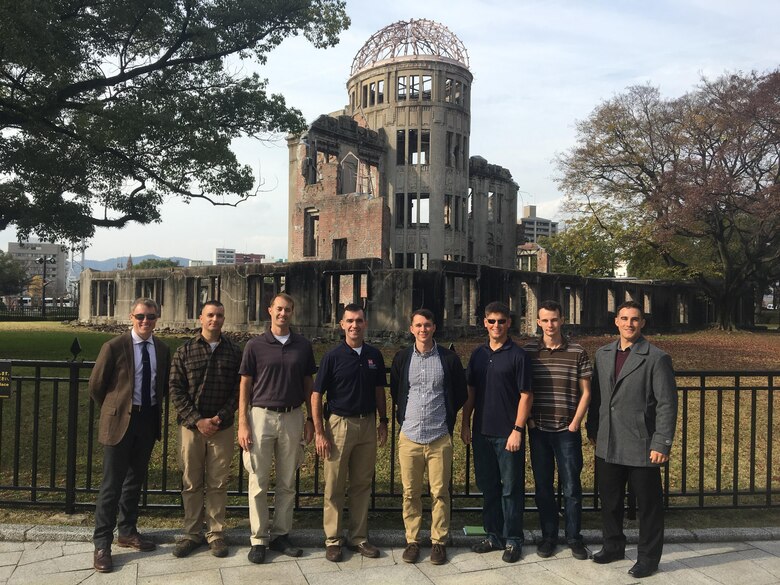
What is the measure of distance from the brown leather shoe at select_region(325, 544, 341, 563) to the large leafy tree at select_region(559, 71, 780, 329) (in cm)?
2913

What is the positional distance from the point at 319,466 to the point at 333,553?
2.36 meters

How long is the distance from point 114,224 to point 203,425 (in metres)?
15.8

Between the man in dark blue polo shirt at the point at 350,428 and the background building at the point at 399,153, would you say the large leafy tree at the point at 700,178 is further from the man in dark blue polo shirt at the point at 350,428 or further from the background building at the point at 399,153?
the man in dark blue polo shirt at the point at 350,428

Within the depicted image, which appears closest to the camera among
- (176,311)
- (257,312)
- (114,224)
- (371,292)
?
(114,224)

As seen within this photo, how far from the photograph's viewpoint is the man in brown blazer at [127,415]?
14.7ft

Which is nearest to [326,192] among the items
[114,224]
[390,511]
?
[114,224]

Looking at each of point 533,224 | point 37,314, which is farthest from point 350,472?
point 533,224

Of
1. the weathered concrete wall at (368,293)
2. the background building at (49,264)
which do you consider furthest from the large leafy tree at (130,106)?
the background building at (49,264)

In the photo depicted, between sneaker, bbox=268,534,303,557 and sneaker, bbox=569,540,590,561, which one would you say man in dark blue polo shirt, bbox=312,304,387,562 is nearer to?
sneaker, bbox=268,534,303,557

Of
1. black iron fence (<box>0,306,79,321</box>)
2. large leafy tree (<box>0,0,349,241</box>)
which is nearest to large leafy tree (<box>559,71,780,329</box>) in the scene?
large leafy tree (<box>0,0,349,241</box>)

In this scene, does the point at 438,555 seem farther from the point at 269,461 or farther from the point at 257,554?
the point at 269,461

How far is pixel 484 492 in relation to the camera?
15.2 ft

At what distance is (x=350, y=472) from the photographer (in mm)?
4633

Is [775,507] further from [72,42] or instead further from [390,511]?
[72,42]
